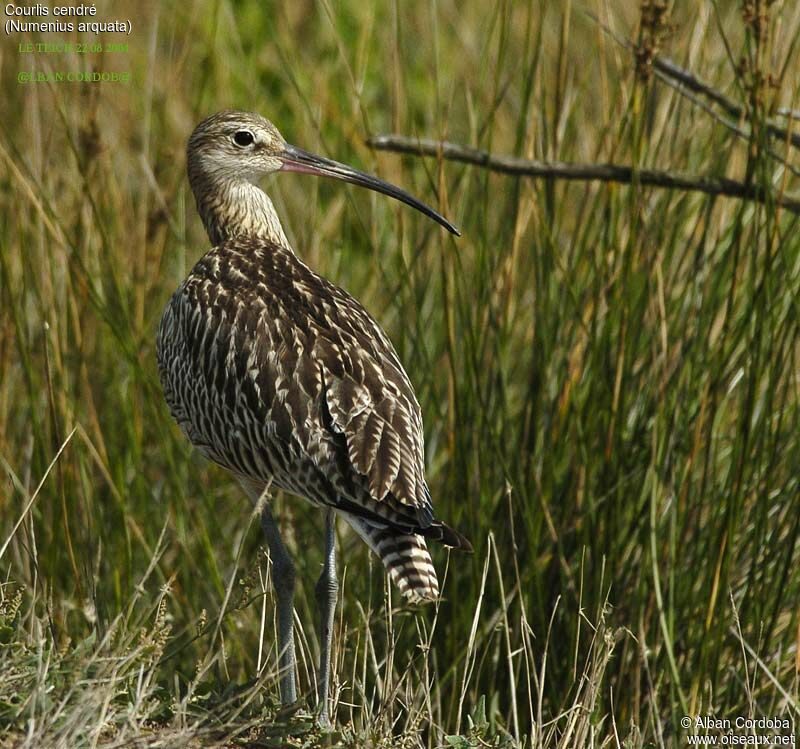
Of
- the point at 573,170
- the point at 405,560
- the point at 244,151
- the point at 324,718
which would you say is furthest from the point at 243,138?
the point at 324,718

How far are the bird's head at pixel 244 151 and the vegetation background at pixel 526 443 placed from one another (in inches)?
10.1

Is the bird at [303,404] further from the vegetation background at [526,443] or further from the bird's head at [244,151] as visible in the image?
the vegetation background at [526,443]

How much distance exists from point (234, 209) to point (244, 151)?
0.21m

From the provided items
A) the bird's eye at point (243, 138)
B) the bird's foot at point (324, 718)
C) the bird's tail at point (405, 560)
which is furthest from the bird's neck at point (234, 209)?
the bird's foot at point (324, 718)

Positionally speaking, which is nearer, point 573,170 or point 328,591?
point 328,591

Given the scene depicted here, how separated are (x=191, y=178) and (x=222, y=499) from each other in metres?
1.55

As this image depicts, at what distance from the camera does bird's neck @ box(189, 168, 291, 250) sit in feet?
16.2

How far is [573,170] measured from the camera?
181 inches

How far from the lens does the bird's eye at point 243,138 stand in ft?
16.0

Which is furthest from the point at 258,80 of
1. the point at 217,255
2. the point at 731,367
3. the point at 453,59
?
the point at 731,367

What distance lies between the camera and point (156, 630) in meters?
3.12

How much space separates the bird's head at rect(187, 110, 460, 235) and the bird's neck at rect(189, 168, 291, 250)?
0.02 meters

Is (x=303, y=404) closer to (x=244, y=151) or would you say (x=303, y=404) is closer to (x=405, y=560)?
(x=405, y=560)

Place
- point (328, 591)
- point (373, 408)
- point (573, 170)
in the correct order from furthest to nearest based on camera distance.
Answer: point (573, 170), point (328, 591), point (373, 408)
